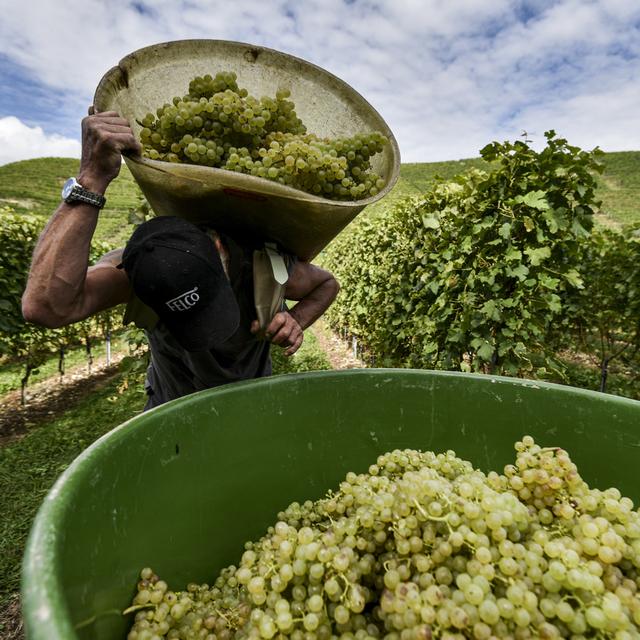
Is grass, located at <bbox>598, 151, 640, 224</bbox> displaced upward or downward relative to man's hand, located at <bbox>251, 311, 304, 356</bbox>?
upward

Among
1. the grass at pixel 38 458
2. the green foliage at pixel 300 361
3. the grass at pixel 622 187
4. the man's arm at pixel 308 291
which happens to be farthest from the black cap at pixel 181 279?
the grass at pixel 622 187

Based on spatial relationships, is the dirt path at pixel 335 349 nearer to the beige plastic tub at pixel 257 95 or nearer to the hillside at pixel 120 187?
the beige plastic tub at pixel 257 95

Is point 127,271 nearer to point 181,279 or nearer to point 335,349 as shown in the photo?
point 181,279

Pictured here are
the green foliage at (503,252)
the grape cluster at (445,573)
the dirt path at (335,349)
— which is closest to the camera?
the grape cluster at (445,573)

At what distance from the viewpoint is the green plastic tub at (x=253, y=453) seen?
958 millimetres

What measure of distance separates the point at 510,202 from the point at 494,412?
289 centimetres

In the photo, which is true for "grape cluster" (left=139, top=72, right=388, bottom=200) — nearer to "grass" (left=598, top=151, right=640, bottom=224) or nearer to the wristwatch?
the wristwatch

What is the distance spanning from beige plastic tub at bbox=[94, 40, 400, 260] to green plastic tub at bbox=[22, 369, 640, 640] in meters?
0.60

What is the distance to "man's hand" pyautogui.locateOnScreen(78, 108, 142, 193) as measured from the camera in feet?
4.89

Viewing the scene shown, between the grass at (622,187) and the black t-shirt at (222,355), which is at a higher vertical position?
the grass at (622,187)

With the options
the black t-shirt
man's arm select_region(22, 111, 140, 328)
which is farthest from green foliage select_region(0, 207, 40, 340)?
man's arm select_region(22, 111, 140, 328)

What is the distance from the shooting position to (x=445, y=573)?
974 mm

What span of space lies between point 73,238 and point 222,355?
844 mm

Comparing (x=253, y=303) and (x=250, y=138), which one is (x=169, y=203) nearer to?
(x=250, y=138)
